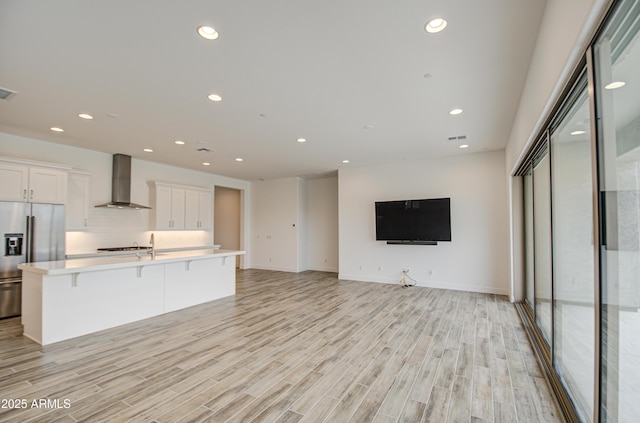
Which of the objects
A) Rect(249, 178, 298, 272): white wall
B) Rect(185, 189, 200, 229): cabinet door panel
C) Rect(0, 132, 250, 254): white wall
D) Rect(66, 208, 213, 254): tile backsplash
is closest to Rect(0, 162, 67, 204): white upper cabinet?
Rect(0, 132, 250, 254): white wall

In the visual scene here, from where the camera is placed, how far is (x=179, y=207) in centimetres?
734

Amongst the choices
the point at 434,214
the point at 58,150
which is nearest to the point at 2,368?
the point at 58,150

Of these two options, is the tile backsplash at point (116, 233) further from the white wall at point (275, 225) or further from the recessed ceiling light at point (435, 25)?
the recessed ceiling light at point (435, 25)

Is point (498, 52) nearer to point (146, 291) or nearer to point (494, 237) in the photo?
point (494, 237)

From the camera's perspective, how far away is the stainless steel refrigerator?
4.52 meters

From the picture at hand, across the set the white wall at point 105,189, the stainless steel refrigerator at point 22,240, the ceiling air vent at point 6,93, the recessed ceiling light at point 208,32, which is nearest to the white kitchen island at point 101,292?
the stainless steel refrigerator at point 22,240

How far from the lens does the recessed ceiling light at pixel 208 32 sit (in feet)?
7.27

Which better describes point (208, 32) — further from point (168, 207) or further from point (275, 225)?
point (275, 225)

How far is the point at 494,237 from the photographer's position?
5.96 m

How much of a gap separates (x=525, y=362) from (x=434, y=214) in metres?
3.78

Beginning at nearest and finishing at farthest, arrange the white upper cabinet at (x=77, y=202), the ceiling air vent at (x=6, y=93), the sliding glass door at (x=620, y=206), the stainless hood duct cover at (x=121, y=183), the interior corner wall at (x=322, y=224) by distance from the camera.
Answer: the sliding glass door at (x=620, y=206) < the ceiling air vent at (x=6, y=93) < the white upper cabinet at (x=77, y=202) < the stainless hood duct cover at (x=121, y=183) < the interior corner wall at (x=322, y=224)

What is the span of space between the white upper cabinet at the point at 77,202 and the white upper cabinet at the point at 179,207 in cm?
135

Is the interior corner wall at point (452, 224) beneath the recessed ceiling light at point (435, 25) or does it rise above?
beneath

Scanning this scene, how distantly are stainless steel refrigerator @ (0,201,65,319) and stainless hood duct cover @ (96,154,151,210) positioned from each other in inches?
44.4
